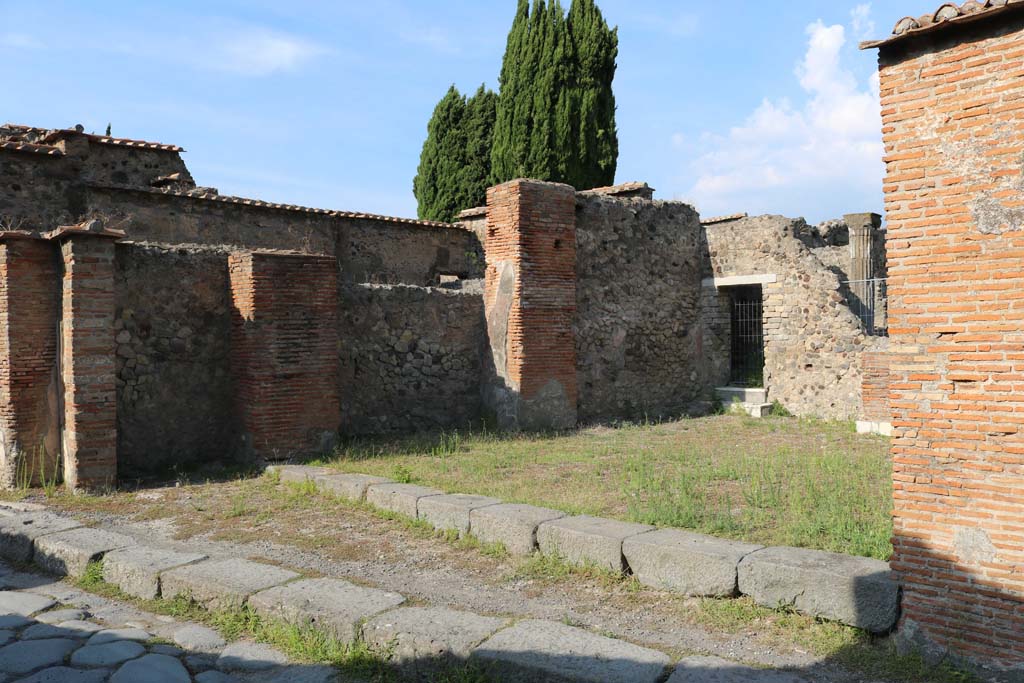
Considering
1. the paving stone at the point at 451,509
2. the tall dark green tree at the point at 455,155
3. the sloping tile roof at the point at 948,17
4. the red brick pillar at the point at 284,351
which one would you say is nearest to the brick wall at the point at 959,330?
the sloping tile roof at the point at 948,17

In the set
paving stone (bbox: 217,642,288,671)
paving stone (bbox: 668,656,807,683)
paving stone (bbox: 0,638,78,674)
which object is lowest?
paving stone (bbox: 217,642,288,671)

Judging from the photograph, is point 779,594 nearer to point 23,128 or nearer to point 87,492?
point 87,492

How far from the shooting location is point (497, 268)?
9.75 metres

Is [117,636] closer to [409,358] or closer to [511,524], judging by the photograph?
[511,524]

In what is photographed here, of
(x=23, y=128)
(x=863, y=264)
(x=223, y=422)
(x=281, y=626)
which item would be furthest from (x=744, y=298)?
(x=23, y=128)

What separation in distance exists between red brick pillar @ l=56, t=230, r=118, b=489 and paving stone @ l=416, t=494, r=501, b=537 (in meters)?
3.16

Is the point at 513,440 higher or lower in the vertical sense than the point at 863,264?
lower

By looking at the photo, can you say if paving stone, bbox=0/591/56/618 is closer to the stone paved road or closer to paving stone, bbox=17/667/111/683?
the stone paved road

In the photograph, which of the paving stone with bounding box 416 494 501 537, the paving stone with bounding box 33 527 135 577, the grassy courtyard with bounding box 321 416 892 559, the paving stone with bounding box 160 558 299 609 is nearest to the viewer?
the paving stone with bounding box 160 558 299 609

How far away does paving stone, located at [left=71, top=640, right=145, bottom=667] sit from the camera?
341 cm

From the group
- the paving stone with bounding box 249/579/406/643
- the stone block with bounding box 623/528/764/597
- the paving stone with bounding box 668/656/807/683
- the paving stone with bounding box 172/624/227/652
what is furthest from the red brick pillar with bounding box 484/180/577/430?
the paving stone with bounding box 668/656/807/683

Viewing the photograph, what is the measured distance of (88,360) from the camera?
6531mm

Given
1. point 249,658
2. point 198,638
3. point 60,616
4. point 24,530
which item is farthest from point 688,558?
point 24,530

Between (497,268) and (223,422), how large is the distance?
12.8 feet
